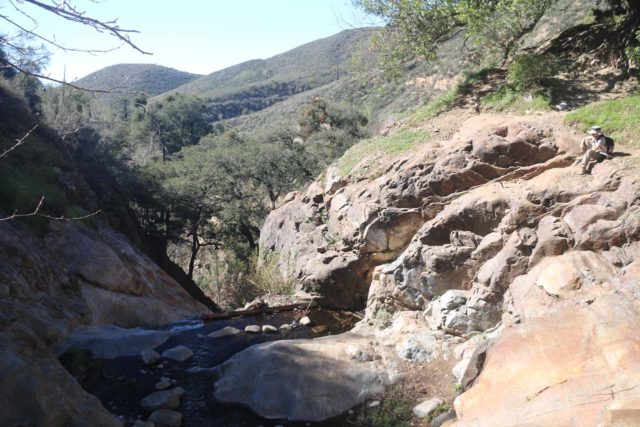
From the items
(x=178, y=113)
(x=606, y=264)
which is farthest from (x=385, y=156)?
(x=178, y=113)

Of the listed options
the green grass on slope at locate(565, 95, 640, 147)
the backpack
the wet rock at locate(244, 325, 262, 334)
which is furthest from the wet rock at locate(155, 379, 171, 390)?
the green grass on slope at locate(565, 95, 640, 147)

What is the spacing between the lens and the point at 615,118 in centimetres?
1028

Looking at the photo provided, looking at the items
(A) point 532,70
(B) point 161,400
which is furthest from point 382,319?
(A) point 532,70

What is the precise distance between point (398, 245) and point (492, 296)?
10.7 feet

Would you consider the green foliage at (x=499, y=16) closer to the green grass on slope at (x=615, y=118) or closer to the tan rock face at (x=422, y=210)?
the tan rock face at (x=422, y=210)

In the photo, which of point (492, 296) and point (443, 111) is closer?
point (492, 296)

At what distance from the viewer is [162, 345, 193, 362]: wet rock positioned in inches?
395

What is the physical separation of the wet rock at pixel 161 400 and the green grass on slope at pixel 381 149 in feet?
A: 25.1

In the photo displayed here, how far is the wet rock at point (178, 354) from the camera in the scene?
10.0 meters

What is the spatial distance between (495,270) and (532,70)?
7.03 meters

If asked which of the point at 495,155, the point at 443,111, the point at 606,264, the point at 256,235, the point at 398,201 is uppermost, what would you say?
the point at 443,111

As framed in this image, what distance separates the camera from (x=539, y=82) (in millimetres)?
13180

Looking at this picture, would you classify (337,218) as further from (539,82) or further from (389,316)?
(539,82)

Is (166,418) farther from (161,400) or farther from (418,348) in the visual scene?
(418,348)
